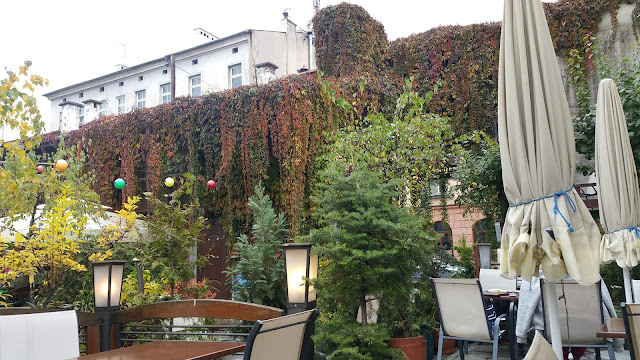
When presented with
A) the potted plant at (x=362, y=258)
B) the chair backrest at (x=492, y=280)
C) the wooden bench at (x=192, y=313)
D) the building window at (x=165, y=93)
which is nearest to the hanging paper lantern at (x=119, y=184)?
the wooden bench at (x=192, y=313)

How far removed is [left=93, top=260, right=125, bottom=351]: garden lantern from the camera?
4289 millimetres

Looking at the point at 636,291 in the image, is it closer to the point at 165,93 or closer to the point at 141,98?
the point at 165,93

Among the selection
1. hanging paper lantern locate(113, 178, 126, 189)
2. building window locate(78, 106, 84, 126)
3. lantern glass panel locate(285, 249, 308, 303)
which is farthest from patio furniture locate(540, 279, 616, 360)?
building window locate(78, 106, 84, 126)

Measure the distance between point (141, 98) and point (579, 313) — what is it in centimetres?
2001

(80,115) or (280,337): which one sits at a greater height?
(80,115)

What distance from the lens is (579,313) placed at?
14.4 ft

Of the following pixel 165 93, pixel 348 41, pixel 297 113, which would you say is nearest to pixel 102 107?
pixel 165 93

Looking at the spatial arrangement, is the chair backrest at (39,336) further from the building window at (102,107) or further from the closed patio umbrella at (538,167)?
the building window at (102,107)

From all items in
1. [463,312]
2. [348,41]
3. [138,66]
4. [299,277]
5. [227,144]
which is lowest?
[463,312]

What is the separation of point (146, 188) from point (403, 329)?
9126 mm

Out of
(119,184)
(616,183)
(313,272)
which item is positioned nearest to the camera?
(313,272)

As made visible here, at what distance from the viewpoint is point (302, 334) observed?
2.82 m

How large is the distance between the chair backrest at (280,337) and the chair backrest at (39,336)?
1.83m

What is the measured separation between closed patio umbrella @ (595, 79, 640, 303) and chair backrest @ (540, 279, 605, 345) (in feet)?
2.69
